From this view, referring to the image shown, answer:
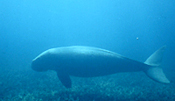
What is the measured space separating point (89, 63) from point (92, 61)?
16 cm

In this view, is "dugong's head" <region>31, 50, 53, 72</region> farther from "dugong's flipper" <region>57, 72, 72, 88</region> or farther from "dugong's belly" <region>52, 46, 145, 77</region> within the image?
"dugong's flipper" <region>57, 72, 72, 88</region>

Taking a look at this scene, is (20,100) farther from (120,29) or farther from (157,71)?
(120,29)

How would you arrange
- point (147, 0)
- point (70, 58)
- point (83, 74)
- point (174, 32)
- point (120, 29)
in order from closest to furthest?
point (70, 58) → point (83, 74) → point (147, 0) → point (174, 32) → point (120, 29)

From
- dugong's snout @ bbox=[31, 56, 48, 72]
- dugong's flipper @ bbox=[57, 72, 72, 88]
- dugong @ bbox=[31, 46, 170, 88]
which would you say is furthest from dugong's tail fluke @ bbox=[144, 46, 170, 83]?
dugong's snout @ bbox=[31, 56, 48, 72]

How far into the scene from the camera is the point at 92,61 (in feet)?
21.6

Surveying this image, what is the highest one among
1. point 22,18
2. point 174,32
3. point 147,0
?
point 147,0

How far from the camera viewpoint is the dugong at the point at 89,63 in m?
6.61

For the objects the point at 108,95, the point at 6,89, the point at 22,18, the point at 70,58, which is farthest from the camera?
the point at 22,18

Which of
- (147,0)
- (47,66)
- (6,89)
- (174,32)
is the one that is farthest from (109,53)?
(174,32)

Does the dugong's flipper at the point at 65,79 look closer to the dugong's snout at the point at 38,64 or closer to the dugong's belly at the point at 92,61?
the dugong's belly at the point at 92,61

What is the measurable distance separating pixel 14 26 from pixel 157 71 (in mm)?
175248

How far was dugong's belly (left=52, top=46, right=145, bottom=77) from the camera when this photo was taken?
660 centimetres

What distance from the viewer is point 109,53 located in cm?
671

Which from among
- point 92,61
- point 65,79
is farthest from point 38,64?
point 92,61
